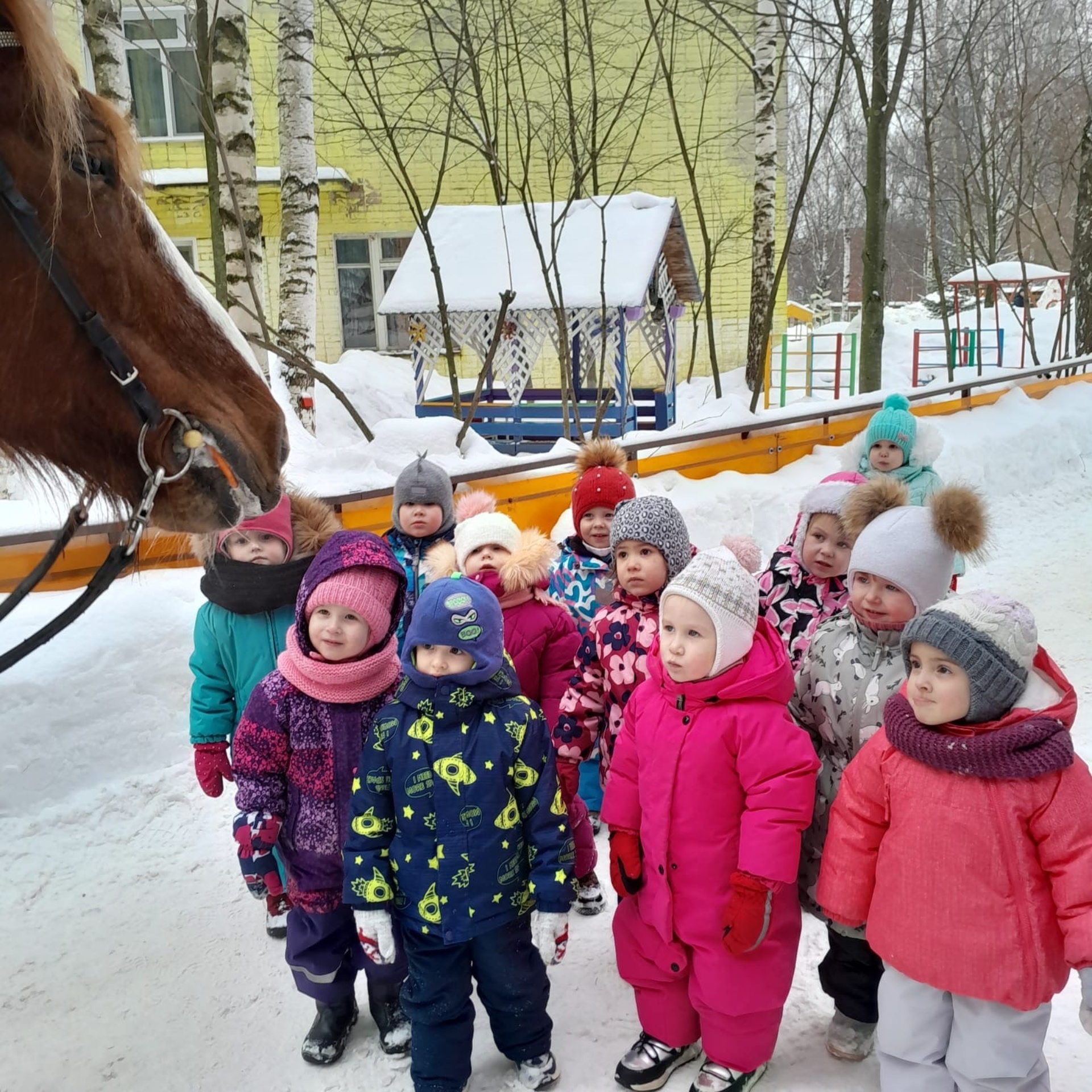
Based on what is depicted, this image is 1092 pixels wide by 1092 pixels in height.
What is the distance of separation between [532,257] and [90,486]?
10123mm

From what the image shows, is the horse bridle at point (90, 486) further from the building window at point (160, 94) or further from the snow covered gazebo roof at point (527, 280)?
the building window at point (160, 94)

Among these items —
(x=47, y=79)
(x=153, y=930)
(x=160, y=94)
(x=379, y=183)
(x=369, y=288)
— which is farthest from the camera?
(x=369, y=288)

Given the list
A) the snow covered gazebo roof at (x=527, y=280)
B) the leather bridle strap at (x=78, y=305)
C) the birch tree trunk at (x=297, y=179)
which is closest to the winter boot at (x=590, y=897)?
the leather bridle strap at (x=78, y=305)

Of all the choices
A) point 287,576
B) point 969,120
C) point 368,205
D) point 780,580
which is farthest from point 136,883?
point 969,120

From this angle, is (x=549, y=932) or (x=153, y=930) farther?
(x=153, y=930)

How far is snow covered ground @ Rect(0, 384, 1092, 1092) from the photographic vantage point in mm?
2324

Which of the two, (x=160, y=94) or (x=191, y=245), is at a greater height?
(x=160, y=94)

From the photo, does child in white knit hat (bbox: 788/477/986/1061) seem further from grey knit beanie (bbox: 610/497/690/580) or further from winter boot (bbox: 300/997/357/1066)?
winter boot (bbox: 300/997/357/1066)

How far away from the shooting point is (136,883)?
3174 millimetres

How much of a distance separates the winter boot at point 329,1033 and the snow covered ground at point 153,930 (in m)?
0.03

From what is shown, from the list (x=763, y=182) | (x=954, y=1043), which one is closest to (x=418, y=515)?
(x=954, y=1043)

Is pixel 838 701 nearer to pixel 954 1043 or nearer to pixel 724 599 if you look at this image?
pixel 724 599

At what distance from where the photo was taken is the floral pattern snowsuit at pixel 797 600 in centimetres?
312

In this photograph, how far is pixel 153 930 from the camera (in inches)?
115
